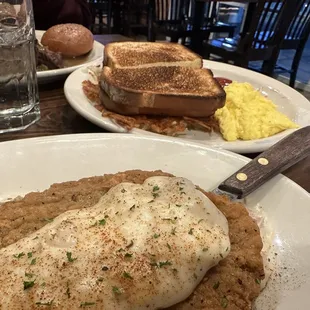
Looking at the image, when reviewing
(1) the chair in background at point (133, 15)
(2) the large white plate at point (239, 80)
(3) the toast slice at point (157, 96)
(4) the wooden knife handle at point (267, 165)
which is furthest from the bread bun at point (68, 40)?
(1) the chair in background at point (133, 15)

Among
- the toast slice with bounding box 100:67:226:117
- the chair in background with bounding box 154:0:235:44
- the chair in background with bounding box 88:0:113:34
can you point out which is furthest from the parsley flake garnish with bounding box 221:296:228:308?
the chair in background with bounding box 88:0:113:34

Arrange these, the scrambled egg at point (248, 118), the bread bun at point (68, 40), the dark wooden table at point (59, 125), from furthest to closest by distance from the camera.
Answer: the bread bun at point (68, 40)
the scrambled egg at point (248, 118)
the dark wooden table at point (59, 125)

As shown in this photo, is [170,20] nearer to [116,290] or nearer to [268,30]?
[268,30]

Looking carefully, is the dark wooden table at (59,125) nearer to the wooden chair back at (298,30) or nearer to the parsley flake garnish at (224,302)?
the parsley flake garnish at (224,302)

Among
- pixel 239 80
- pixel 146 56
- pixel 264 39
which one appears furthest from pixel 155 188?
pixel 264 39

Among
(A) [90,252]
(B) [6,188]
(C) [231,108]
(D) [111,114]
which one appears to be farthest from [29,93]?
(A) [90,252]

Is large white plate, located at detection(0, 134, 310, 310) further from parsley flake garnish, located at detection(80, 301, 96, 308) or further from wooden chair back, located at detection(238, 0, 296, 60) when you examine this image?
wooden chair back, located at detection(238, 0, 296, 60)

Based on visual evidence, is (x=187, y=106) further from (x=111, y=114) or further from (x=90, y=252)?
(x=90, y=252)
